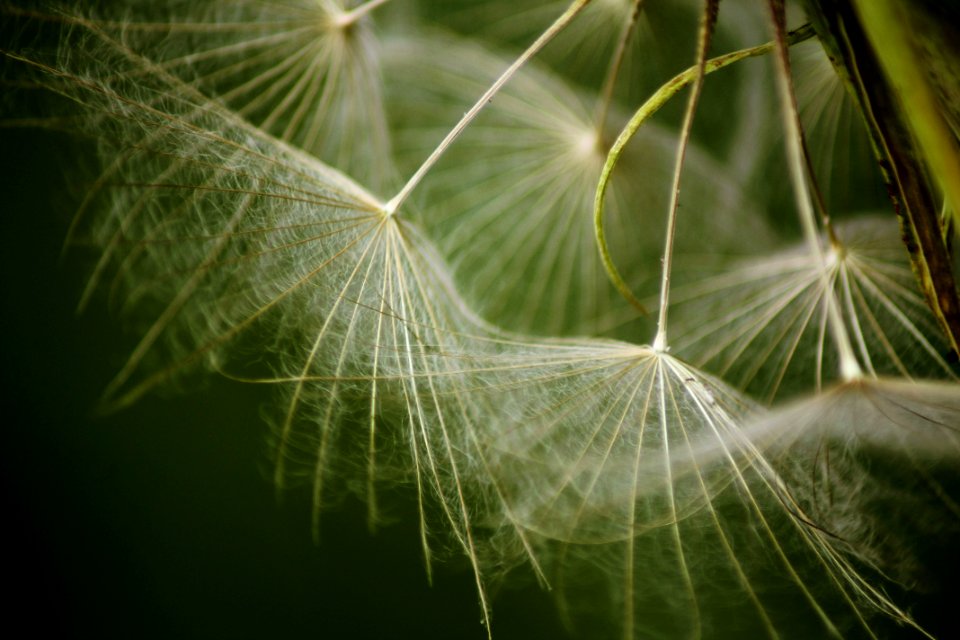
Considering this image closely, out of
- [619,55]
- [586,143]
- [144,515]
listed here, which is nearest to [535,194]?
[586,143]

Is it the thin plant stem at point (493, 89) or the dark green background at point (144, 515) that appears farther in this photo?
the dark green background at point (144, 515)

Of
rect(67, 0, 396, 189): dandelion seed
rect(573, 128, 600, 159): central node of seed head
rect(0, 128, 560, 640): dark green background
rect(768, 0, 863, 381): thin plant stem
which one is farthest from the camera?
rect(0, 128, 560, 640): dark green background

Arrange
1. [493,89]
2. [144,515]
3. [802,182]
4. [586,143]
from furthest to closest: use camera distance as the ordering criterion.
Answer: [144,515], [586,143], [802,182], [493,89]

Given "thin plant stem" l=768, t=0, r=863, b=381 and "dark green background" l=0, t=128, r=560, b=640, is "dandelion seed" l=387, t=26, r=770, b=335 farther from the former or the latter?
"dark green background" l=0, t=128, r=560, b=640

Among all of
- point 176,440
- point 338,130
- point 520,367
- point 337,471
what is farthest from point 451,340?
point 176,440

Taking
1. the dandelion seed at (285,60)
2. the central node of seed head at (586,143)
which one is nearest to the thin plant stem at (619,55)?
the central node of seed head at (586,143)

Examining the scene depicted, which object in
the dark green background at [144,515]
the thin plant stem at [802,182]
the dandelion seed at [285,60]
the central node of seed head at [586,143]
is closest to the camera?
the thin plant stem at [802,182]

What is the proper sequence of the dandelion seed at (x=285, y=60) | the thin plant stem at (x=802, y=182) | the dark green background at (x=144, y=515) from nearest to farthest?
the thin plant stem at (x=802, y=182) < the dandelion seed at (x=285, y=60) < the dark green background at (x=144, y=515)

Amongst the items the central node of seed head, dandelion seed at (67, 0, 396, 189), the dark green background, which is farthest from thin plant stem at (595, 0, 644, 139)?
the dark green background

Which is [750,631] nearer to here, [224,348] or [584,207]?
[584,207]

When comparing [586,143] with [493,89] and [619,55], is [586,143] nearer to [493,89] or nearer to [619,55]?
[619,55]

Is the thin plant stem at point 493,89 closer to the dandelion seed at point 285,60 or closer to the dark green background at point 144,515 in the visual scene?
the dandelion seed at point 285,60
